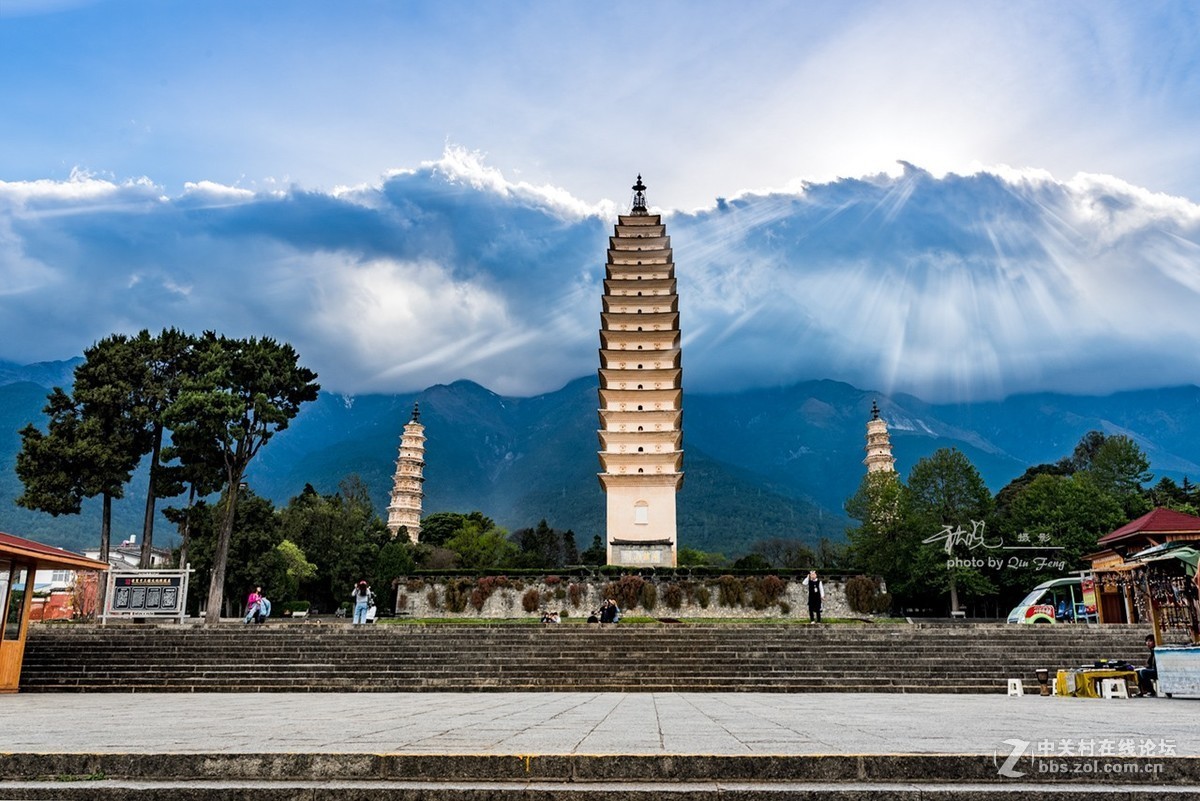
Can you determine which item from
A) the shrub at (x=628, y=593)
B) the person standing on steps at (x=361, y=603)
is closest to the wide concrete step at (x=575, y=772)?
the person standing on steps at (x=361, y=603)

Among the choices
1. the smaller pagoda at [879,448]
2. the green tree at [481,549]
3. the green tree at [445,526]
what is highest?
the smaller pagoda at [879,448]

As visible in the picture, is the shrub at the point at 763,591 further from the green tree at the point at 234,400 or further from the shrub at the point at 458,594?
the green tree at the point at 234,400

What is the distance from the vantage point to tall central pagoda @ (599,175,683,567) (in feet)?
140

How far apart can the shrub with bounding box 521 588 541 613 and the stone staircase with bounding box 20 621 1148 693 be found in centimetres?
1642

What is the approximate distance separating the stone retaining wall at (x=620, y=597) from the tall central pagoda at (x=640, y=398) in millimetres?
5068

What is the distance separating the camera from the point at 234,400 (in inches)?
1105

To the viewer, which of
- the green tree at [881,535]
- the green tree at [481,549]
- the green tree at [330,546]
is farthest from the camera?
the green tree at [481,549]

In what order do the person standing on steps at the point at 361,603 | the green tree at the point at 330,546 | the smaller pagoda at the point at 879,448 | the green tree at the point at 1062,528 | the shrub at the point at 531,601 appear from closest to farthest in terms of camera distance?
1. the person standing on steps at the point at 361,603
2. the shrub at the point at 531,601
3. the green tree at the point at 1062,528
4. the green tree at the point at 330,546
5. the smaller pagoda at the point at 879,448

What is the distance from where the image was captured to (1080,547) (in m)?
35.7

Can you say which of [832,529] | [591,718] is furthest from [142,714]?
[832,529]

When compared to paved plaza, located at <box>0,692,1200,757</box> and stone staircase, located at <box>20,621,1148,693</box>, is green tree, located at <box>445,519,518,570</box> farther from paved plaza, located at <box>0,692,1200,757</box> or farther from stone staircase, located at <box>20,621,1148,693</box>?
paved plaza, located at <box>0,692,1200,757</box>

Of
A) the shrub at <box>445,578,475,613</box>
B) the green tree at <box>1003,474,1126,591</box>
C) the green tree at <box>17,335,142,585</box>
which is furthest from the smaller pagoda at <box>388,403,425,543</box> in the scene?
the green tree at <box>1003,474,1126,591</box>

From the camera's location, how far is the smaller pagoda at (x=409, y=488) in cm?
6725

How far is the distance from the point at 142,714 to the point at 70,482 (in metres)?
22.8
